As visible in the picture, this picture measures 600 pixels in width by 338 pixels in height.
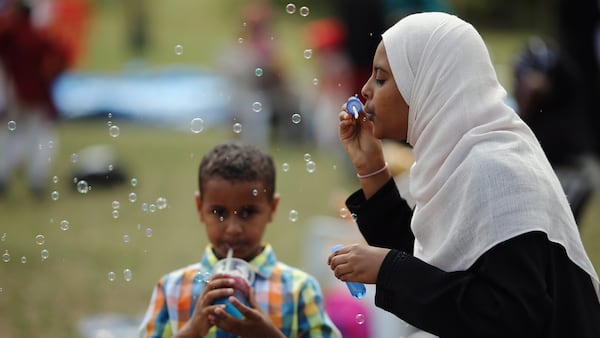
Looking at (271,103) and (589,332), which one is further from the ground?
(589,332)

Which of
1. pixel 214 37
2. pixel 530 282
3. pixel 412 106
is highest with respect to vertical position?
pixel 412 106

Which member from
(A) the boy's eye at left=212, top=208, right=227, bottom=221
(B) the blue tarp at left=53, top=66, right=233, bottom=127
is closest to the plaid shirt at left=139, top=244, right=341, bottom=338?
(A) the boy's eye at left=212, top=208, right=227, bottom=221

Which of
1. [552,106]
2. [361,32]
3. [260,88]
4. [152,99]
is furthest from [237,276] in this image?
[152,99]

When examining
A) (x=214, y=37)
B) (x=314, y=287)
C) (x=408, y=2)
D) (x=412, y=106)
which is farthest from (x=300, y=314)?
(x=214, y=37)

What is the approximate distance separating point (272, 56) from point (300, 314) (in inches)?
381

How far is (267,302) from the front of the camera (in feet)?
8.86

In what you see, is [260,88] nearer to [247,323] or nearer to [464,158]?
[247,323]

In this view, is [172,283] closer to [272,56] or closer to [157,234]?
[157,234]

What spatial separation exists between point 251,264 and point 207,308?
0.31 meters

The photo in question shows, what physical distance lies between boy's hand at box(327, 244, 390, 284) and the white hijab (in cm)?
14

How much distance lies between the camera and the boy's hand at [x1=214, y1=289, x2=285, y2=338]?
8.04 feet

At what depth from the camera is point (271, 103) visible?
12.6 meters

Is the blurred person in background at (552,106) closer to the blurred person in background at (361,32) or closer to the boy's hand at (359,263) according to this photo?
the blurred person in background at (361,32)

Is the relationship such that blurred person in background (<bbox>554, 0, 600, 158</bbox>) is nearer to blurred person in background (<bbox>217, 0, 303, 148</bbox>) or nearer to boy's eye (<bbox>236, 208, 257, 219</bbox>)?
blurred person in background (<bbox>217, 0, 303, 148</bbox>)
